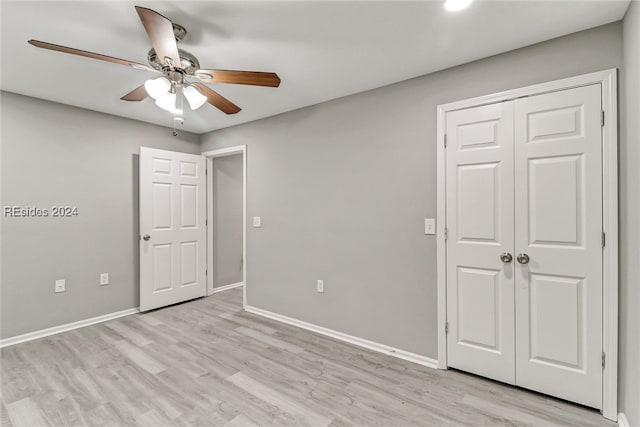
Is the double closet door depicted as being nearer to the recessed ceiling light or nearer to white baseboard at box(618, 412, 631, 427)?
white baseboard at box(618, 412, 631, 427)

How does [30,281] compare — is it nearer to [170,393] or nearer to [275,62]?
[170,393]

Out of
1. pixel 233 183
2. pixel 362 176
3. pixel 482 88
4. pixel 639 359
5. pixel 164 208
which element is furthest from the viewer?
pixel 233 183

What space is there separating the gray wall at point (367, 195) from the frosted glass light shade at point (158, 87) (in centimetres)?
155

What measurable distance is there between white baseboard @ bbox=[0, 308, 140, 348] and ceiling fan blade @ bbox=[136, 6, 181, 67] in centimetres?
304

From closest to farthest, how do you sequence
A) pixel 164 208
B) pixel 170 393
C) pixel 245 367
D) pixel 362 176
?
pixel 170 393 < pixel 245 367 < pixel 362 176 < pixel 164 208

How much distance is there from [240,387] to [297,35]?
243 cm

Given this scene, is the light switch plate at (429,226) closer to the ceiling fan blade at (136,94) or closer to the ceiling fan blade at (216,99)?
the ceiling fan blade at (216,99)

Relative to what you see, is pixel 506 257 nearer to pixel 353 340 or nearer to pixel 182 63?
pixel 353 340

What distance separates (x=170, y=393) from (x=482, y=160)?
276cm

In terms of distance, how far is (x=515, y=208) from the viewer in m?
2.08

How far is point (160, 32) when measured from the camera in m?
1.51

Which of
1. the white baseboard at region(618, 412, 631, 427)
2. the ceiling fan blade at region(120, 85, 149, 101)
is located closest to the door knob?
the white baseboard at region(618, 412, 631, 427)

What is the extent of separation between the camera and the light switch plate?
241 cm

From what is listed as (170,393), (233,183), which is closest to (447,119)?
(170,393)
